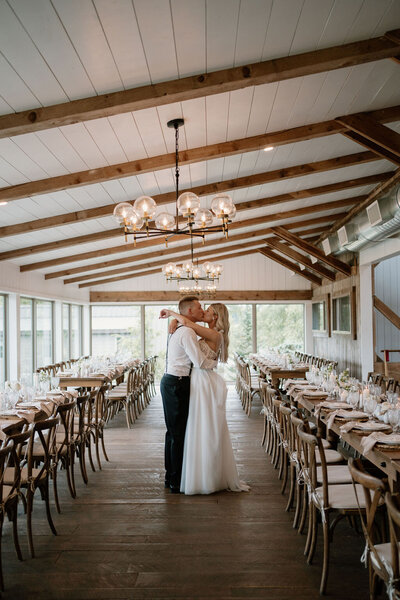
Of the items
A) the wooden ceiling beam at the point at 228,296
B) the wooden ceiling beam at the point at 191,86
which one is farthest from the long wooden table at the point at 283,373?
the wooden ceiling beam at the point at 191,86

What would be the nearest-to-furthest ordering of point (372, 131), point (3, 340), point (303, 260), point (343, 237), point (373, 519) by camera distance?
point (373, 519) < point (372, 131) < point (343, 237) < point (3, 340) < point (303, 260)

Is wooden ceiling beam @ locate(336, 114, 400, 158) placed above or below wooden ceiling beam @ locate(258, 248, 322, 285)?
above

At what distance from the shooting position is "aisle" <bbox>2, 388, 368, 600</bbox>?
3.05 meters

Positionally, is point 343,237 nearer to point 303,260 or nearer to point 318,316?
point 303,260

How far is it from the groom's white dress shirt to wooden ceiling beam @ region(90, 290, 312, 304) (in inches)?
343

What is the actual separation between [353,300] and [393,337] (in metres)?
2.42

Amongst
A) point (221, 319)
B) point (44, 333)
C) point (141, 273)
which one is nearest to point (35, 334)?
point (44, 333)

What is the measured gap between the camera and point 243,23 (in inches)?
125

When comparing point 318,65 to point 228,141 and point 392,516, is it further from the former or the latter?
point 392,516

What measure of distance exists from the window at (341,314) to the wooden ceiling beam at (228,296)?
2213mm

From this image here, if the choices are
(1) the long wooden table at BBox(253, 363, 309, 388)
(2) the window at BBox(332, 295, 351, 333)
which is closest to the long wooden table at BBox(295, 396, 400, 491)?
(1) the long wooden table at BBox(253, 363, 309, 388)

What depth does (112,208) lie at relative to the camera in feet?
21.2

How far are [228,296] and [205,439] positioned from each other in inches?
355

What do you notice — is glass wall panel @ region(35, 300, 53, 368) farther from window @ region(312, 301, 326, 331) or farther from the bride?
window @ region(312, 301, 326, 331)
